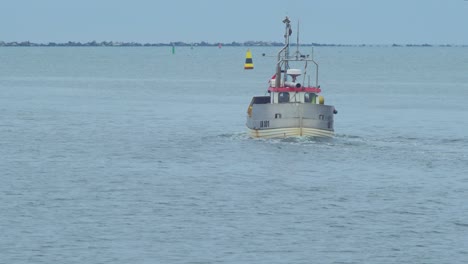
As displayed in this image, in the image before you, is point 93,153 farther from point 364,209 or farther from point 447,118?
point 447,118

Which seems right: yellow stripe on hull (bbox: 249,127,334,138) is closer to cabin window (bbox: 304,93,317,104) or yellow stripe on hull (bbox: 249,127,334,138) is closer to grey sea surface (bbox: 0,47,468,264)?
grey sea surface (bbox: 0,47,468,264)

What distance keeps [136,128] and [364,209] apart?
33322mm

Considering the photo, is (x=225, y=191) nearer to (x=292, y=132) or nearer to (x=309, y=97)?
(x=292, y=132)

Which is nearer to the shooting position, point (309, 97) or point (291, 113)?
point (291, 113)

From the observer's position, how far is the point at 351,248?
34.6 m

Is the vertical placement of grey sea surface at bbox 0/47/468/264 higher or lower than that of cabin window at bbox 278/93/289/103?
lower

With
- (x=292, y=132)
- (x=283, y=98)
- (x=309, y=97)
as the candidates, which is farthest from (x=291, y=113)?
(x=309, y=97)

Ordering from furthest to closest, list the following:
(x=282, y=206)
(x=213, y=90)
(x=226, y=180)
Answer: (x=213, y=90), (x=226, y=180), (x=282, y=206)

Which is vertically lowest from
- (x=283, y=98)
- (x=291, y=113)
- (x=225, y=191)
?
(x=225, y=191)

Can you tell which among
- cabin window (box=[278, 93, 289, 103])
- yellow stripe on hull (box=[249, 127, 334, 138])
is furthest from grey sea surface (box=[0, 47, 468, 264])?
cabin window (box=[278, 93, 289, 103])

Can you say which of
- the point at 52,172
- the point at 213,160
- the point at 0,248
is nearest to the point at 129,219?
the point at 0,248

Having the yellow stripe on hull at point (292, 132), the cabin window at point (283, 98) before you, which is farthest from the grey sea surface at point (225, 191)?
the cabin window at point (283, 98)

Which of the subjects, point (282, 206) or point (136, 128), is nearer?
point (282, 206)

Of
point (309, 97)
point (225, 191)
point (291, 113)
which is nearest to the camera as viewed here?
point (225, 191)
